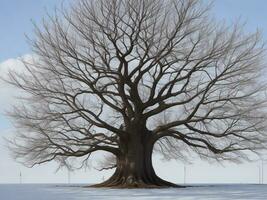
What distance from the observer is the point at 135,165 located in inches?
915

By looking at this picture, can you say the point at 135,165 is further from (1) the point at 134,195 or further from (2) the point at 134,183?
(1) the point at 134,195

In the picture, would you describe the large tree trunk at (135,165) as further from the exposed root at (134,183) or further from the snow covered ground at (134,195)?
the snow covered ground at (134,195)

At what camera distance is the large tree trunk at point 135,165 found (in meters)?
23.1

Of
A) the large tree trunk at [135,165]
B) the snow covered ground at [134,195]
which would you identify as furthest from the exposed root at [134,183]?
the snow covered ground at [134,195]

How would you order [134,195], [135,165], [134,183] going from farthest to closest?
[135,165]
[134,183]
[134,195]

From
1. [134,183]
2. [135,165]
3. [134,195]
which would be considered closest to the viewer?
[134,195]

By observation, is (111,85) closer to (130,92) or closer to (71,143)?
(130,92)

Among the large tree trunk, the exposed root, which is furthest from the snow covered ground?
the large tree trunk

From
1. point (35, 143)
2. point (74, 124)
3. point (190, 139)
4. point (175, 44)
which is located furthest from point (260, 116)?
point (35, 143)

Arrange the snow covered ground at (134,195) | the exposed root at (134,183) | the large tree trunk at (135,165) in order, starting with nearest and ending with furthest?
the snow covered ground at (134,195), the exposed root at (134,183), the large tree trunk at (135,165)

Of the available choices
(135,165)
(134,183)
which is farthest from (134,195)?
(135,165)

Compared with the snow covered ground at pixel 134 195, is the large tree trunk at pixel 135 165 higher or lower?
higher

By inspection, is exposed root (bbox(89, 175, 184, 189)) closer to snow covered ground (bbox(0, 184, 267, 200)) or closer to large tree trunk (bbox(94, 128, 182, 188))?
large tree trunk (bbox(94, 128, 182, 188))

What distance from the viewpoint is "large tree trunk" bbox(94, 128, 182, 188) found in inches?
908
